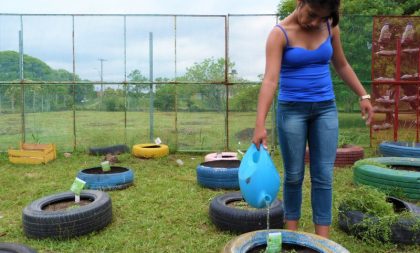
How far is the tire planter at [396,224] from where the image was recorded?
3.31 m

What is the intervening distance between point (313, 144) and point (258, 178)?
537mm

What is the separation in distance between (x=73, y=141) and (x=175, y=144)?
8.10 ft

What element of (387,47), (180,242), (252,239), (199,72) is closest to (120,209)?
(180,242)

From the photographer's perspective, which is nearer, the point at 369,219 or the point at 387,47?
the point at 369,219

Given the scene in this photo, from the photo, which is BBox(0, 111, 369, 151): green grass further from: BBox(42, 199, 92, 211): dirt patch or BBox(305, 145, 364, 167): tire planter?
BBox(42, 199, 92, 211): dirt patch

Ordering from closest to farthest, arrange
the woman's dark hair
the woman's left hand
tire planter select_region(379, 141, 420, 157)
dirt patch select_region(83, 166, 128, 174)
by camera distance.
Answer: the woman's dark hair
the woman's left hand
dirt patch select_region(83, 166, 128, 174)
tire planter select_region(379, 141, 420, 157)

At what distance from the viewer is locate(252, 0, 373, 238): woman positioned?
2441mm

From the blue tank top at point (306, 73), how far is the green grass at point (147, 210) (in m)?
1.50

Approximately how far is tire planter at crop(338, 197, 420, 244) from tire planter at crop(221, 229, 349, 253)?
3.93 ft

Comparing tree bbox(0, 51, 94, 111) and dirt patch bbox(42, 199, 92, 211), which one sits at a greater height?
tree bbox(0, 51, 94, 111)

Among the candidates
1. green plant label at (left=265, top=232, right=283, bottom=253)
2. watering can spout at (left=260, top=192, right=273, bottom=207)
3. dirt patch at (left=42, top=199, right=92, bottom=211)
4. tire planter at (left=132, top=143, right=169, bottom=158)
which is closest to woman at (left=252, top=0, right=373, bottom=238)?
watering can spout at (left=260, top=192, right=273, bottom=207)

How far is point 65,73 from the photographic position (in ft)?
Answer: 29.0

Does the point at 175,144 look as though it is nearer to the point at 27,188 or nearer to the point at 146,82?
the point at 146,82

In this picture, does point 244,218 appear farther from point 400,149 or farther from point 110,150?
point 110,150
